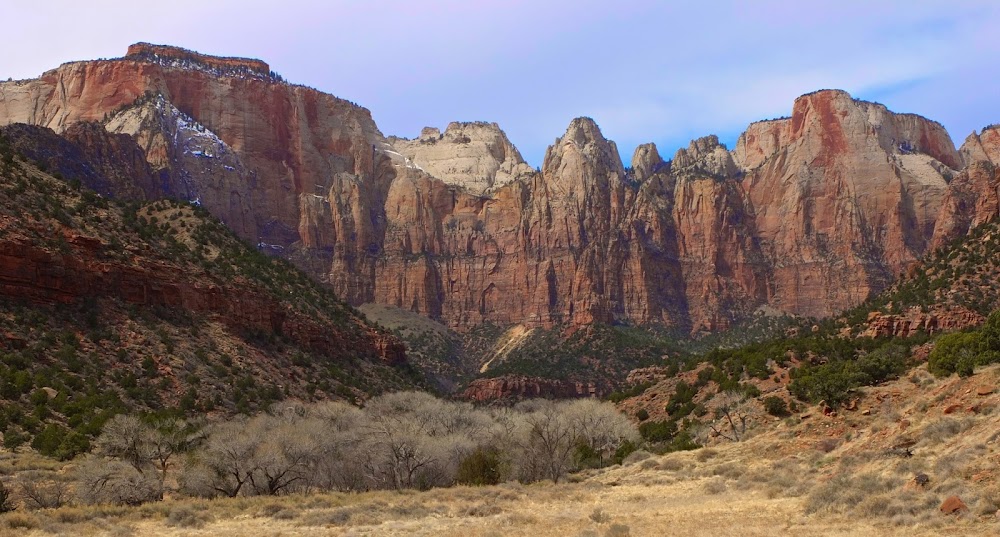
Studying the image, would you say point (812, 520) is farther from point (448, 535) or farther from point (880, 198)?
point (880, 198)

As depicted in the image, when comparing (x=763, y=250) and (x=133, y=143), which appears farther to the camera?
(x=763, y=250)

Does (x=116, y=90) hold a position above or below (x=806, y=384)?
above

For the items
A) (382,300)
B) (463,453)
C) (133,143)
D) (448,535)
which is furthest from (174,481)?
(382,300)

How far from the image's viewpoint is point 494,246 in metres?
199

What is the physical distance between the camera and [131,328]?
227 feet

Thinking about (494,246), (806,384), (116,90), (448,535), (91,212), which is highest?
(116,90)

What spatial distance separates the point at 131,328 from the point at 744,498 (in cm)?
4760

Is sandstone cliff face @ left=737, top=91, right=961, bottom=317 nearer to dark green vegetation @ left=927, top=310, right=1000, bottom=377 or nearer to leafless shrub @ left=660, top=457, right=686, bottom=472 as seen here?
dark green vegetation @ left=927, top=310, right=1000, bottom=377

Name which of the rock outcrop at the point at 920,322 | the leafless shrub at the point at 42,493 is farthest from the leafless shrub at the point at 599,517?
the rock outcrop at the point at 920,322

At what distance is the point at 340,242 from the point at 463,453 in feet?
461

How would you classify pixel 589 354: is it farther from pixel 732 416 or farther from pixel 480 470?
pixel 480 470

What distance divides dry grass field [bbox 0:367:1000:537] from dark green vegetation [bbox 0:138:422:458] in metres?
11.0

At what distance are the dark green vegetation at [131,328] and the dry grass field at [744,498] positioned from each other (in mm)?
10959

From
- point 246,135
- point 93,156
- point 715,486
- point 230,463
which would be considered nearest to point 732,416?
point 715,486
